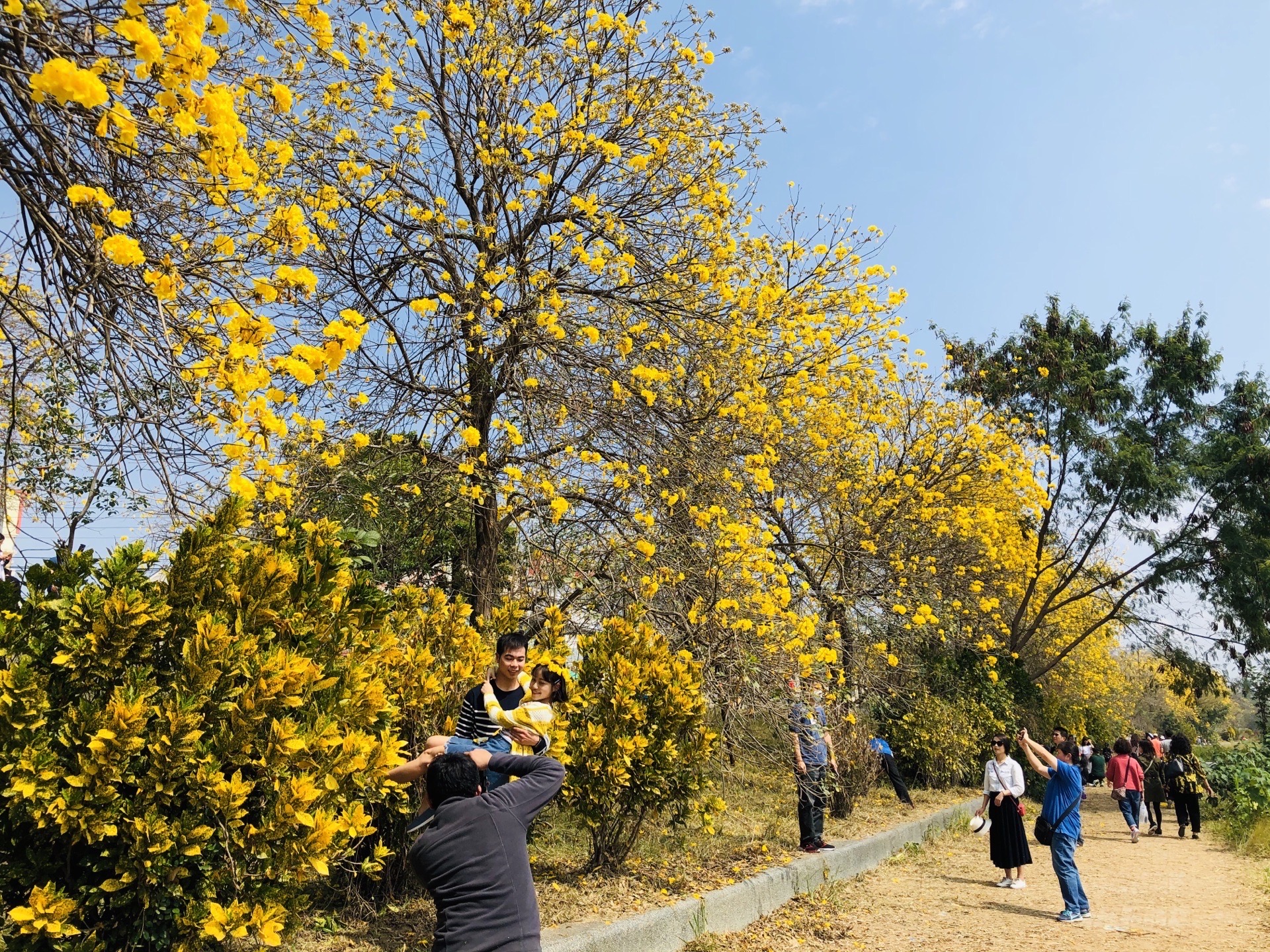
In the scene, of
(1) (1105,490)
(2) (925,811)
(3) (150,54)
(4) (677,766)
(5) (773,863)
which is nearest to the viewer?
(3) (150,54)

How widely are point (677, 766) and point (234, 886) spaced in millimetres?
3069

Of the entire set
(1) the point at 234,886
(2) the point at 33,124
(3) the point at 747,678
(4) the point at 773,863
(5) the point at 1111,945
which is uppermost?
(2) the point at 33,124

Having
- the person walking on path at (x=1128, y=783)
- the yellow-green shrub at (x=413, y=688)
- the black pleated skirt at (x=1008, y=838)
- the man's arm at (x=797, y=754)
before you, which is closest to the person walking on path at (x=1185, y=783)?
the person walking on path at (x=1128, y=783)

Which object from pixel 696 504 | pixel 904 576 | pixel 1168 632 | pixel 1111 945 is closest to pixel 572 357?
pixel 696 504

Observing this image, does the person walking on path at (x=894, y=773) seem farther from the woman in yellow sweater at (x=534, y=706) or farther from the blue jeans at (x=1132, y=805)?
the woman in yellow sweater at (x=534, y=706)

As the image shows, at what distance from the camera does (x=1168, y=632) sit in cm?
1689

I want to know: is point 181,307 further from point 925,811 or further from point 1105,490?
point 1105,490

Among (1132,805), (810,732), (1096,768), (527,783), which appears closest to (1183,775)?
(1132,805)

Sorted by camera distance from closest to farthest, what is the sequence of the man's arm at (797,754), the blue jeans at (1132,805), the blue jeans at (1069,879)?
1. the blue jeans at (1069,879)
2. the man's arm at (797,754)
3. the blue jeans at (1132,805)

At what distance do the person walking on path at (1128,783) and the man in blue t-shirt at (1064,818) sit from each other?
6202mm

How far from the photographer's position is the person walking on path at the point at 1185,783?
12680 mm

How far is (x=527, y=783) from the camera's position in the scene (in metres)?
2.89

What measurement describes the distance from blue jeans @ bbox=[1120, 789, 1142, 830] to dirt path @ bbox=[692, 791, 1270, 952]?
208 cm

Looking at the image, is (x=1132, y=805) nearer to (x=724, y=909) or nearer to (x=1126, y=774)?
(x=1126, y=774)
